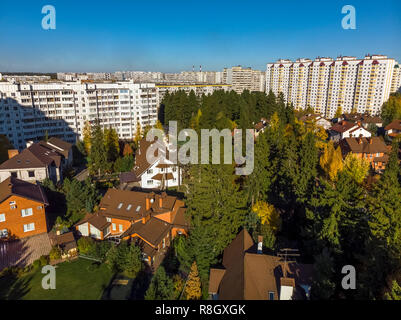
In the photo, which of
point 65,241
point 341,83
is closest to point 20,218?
point 65,241

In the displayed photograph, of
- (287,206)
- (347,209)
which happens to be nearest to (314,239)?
(347,209)

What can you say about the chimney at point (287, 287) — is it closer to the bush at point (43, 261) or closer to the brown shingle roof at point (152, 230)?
the brown shingle roof at point (152, 230)

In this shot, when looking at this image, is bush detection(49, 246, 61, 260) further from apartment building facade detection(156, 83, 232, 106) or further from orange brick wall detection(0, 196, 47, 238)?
apartment building facade detection(156, 83, 232, 106)

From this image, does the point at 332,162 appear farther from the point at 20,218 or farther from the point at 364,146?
the point at 20,218

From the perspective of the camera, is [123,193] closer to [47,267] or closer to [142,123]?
[47,267]

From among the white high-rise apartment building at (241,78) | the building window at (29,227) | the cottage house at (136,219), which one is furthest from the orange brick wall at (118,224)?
the white high-rise apartment building at (241,78)

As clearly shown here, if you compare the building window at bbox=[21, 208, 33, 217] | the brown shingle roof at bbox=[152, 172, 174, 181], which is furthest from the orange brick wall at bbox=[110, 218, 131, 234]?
the brown shingle roof at bbox=[152, 172, 174, 181]
